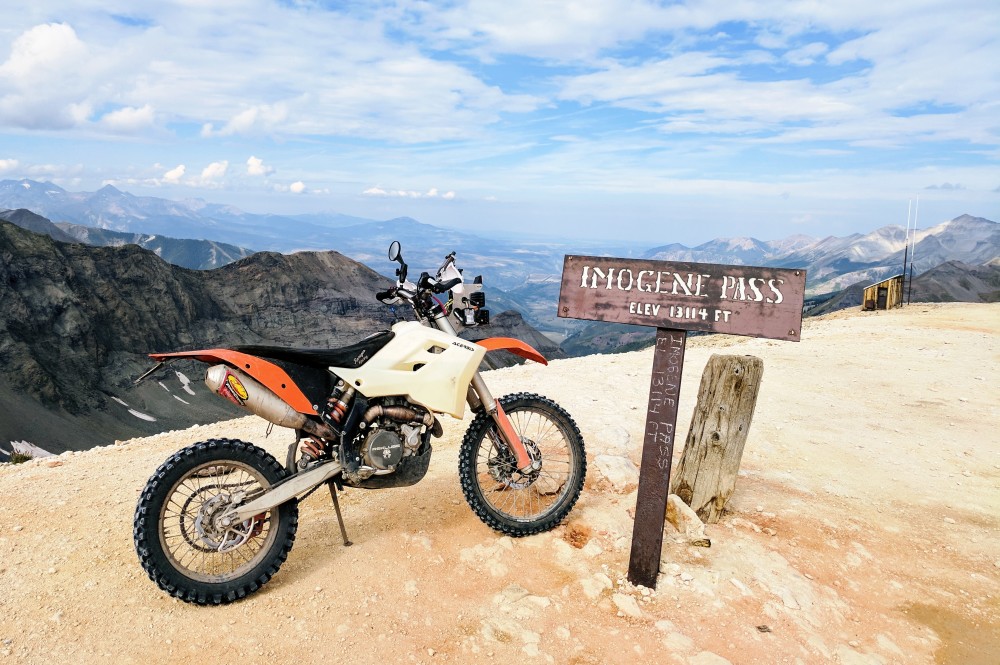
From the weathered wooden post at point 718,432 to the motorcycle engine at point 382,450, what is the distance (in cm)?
264

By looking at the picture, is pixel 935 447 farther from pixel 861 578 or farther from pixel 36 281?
pixel 36 281

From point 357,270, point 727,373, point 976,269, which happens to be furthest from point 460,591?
point 976,269

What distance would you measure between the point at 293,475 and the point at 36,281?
5819cm

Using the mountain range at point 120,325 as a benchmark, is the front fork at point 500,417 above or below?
above

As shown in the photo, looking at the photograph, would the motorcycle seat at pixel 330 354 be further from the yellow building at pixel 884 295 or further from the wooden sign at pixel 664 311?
the yellow building at pixel 884 295

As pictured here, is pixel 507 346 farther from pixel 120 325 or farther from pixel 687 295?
pixel 120 325

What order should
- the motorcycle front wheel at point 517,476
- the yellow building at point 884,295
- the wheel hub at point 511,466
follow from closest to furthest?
the motorcycle front wheel at point 517,476, the wheel hub at point 511,466, the yellow building at point 884,295

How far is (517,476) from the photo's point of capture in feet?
16.8

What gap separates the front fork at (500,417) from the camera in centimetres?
474

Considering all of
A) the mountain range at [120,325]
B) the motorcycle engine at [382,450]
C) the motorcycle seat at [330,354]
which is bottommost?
the mountain range at [120,325]

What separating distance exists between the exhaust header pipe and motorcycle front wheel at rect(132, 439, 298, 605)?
0.83 feet

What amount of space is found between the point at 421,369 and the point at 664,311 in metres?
1.78

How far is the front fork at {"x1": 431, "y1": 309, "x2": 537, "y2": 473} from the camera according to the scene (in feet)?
15.6

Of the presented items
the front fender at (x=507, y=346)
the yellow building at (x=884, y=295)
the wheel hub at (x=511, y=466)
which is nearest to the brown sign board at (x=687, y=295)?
the front fender at (x=507, y=346)
